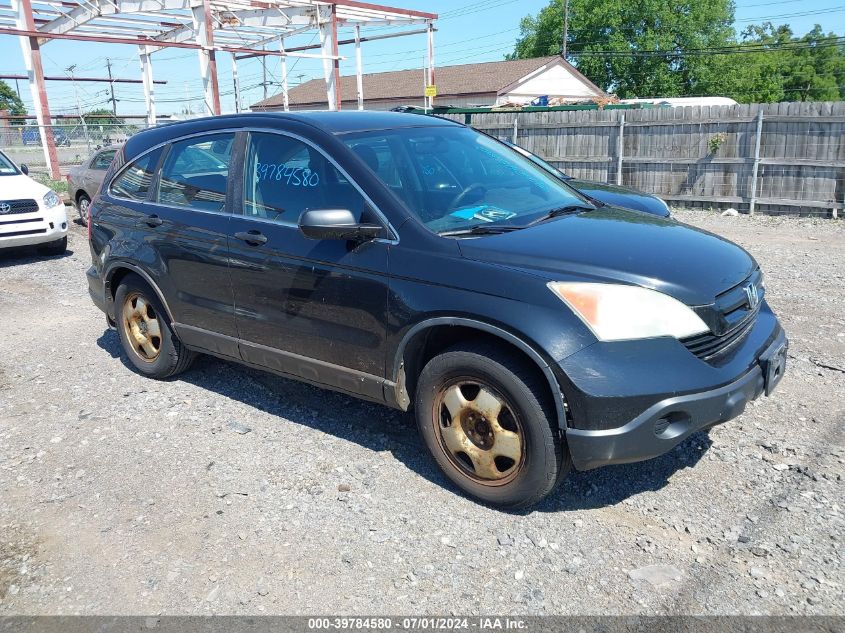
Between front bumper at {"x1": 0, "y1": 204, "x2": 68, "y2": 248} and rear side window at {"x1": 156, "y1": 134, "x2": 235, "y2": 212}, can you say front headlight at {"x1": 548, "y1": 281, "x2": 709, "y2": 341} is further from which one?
front bumper at {"x1": 0, "y1": 204, "x2": 68, "y2": 248}

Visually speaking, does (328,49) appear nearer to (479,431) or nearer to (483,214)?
(483,214)

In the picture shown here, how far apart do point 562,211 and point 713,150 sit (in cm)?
1163

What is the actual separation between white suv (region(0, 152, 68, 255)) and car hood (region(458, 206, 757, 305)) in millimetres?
8913

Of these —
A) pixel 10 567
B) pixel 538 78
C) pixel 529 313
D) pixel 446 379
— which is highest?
pixel 538 78

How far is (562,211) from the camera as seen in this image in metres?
4.00

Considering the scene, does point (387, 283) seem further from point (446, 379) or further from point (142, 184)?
point (142, 184)

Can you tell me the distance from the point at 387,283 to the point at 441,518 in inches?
47.3

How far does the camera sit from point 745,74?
5522 centimetres

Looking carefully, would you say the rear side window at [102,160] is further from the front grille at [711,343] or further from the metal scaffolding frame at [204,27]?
the front grille at [711,343]

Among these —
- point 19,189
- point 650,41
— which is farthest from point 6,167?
point 650,41

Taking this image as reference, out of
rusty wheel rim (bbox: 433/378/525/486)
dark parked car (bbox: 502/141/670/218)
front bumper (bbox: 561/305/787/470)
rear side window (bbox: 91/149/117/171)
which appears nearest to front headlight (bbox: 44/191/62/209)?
rear side window (bbox: 91/149/117/171)

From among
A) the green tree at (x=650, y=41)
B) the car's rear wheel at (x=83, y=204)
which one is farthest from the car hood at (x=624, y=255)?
the green tree at (x=650, y=41)

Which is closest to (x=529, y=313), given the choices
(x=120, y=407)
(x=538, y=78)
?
(x=120, y=407)

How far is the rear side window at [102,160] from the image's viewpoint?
42.0 feet
